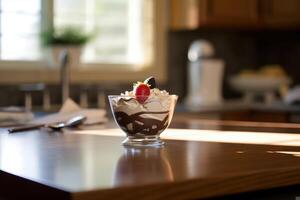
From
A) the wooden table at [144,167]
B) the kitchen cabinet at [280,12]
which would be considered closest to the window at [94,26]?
the kitchen cabinet at [280,12]

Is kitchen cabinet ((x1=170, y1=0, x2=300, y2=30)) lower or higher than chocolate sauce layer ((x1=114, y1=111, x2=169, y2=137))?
higher

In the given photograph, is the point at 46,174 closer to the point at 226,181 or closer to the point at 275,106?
the point at 226,181

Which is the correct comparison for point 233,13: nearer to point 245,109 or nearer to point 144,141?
point 245,109

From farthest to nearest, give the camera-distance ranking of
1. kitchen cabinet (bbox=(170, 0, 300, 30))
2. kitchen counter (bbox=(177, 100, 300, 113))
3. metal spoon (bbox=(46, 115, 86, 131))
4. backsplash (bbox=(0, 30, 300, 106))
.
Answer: backsplash (bbox=(0, 30, 300, 106)) → kitchen cabinet (bbox=(170, 0, 300, 30)) → kitchen counter (bbox=(177, 100, 300, 113)) → metal spoon (bbox=(46, 115, 86, 131))

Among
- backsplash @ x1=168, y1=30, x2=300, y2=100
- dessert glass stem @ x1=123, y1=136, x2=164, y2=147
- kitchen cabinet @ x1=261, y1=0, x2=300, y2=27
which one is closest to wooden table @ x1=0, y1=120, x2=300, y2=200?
dessert glass stem @ x1=123, y1=136, x2=164, y2=147

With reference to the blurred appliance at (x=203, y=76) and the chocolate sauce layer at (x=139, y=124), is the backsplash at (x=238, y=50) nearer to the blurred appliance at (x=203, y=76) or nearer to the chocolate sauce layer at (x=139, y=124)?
the blurred appliance at (x=203, y=76)

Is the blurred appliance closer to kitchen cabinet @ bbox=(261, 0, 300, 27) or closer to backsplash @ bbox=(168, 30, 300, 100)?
backsplash @ bbox=(168, 30, 300, 100)

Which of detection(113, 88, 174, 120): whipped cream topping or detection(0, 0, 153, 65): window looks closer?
detection(113, 88, 174, 120): whipped cream topping
